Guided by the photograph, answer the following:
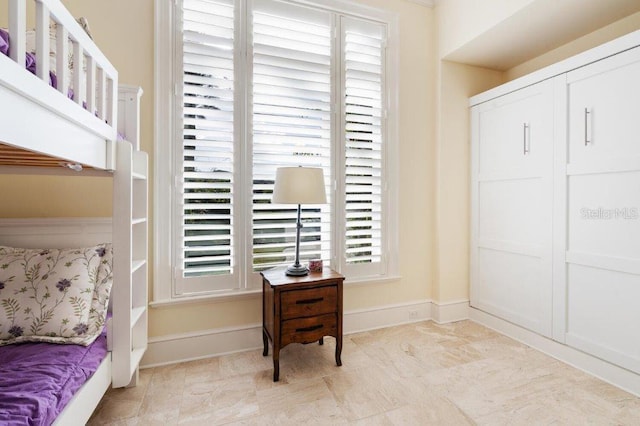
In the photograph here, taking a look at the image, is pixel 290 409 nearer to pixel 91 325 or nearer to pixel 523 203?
pixel 91 325

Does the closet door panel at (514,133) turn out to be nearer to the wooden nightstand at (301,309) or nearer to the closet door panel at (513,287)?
the closet door panel at (513,287)

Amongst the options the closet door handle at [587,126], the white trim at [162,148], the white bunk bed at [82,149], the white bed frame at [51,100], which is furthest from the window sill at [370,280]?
the white bed frame at [51,100]

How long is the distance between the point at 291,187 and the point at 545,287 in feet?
6.41

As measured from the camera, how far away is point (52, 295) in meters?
1.46

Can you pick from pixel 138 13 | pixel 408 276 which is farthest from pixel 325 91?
pixel 408 276

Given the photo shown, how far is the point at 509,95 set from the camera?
2.51 meters

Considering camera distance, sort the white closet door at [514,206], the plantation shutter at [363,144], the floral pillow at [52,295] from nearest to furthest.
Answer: the floral pillow at [52,295], the white closet door at [514,206], the plantation shutter at [363,144]

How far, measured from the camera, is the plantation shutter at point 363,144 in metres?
2.57

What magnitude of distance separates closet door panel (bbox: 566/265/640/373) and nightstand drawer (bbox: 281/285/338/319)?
5.20ft

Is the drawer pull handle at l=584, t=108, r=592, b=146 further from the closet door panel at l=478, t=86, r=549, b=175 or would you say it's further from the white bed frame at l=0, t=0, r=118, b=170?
the white bed frame at l=0, t=0, r=118, b=170

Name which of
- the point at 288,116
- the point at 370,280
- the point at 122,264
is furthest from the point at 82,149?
the point at 370,280

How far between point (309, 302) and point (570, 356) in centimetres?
178

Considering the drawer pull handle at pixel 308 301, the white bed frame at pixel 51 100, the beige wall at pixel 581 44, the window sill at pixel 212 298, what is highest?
the beige wall at pixel 581 44

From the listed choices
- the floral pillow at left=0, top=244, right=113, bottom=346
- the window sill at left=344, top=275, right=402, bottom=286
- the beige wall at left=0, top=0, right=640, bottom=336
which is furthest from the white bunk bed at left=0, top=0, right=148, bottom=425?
the beige wall at left=0, top=0, right=640, bottom=336
